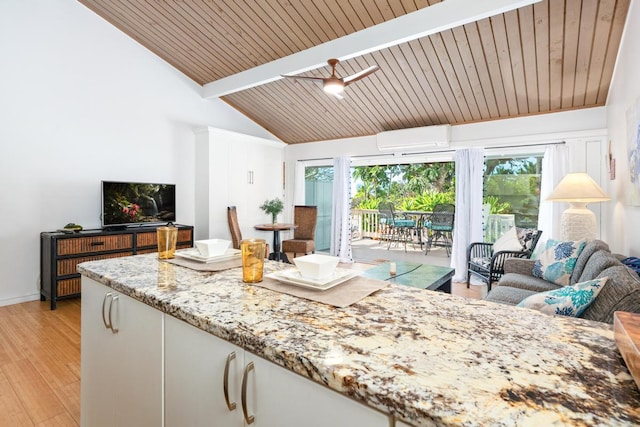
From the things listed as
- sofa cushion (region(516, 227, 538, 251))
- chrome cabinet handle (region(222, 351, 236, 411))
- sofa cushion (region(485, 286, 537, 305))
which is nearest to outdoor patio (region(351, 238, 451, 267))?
sofa cushion (region(516, 227, 538, 251))

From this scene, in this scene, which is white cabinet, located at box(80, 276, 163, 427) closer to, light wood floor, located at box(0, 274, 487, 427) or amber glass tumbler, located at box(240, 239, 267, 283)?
amber glass tumbler, located at box(240, 239, 267, 283)

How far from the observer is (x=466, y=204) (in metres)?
4.79

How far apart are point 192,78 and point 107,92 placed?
1315mm

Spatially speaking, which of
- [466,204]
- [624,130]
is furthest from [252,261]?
[466,204]

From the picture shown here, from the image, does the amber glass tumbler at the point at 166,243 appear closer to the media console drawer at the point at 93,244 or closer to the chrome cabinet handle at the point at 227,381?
the chrome cabinet handle at the point at 227,381

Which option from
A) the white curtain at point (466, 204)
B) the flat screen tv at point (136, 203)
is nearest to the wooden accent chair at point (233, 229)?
the flat screen tv at point (136, 203)

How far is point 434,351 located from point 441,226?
20.2 ft

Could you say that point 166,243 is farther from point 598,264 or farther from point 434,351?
point 598,264

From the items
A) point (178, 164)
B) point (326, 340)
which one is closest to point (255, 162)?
point (178, 164)

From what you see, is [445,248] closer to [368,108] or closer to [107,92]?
[368,108]

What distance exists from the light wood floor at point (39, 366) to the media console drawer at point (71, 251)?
0.21 meters

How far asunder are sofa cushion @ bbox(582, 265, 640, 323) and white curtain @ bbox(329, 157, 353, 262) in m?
4.71

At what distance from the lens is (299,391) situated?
2.15 ft

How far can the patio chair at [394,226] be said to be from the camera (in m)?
7.04
